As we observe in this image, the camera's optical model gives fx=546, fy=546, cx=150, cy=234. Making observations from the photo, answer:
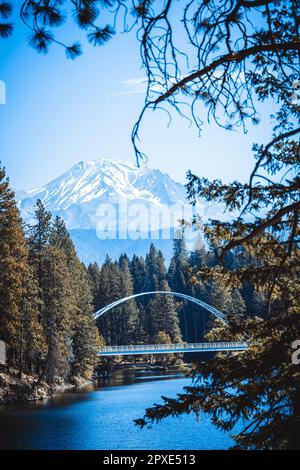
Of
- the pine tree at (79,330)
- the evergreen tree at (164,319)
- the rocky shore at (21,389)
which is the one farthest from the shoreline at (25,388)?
the evergreen tree at (164,319)

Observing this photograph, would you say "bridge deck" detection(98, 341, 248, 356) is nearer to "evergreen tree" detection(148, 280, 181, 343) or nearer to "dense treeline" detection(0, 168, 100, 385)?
"evergreen tree" detection(148, 280, 181, 343)

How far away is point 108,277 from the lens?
233ft

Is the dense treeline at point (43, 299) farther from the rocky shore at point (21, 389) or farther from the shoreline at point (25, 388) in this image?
the rocky shore at point (21, 389)

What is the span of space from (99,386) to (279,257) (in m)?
32.5

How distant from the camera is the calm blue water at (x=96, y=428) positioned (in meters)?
17.6

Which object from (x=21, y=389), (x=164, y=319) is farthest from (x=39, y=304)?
(x=164, y=319)

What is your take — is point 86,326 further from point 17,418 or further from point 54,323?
point 17,418

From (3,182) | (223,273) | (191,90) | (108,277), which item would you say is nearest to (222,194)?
(223,273)

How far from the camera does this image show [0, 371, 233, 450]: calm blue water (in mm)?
17603

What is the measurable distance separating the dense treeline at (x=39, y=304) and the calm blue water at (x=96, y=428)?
3.57 meters

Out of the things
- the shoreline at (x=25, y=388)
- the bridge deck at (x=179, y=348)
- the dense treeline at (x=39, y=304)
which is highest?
the dense treeline at (x=39, y=304)

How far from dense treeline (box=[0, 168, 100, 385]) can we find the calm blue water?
11.7 feet

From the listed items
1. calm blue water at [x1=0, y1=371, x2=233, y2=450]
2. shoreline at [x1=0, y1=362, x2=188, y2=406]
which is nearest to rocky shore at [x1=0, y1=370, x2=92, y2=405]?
shoreline at [x1=0, y1=362, x2=188, y2=406]

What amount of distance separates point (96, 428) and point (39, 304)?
1305 cm
